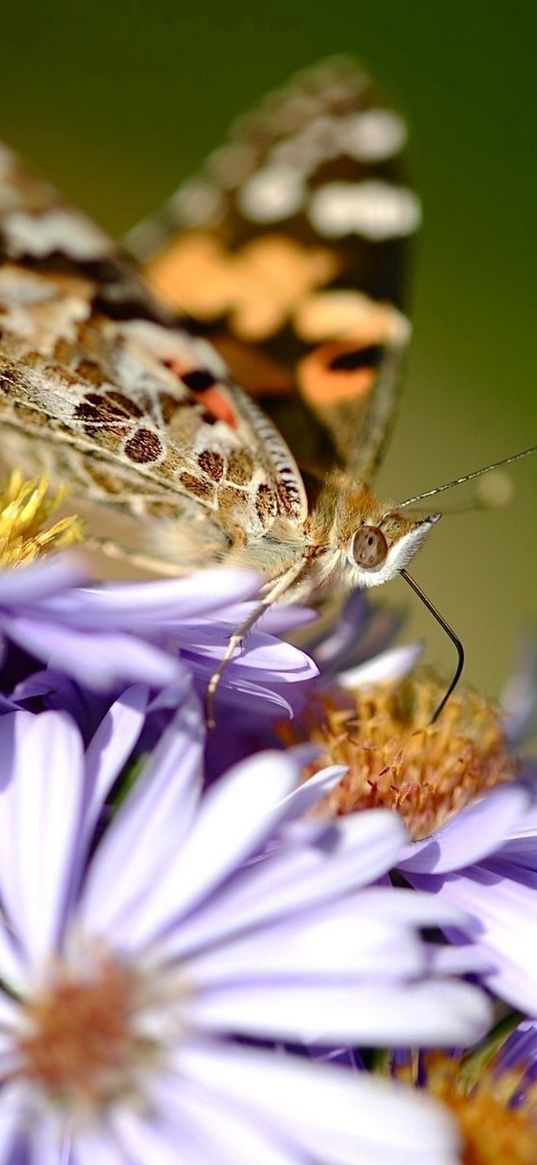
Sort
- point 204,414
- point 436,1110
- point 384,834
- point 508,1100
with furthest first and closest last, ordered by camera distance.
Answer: point 204,414, point 508,1100, point 384,834, point 436,1110

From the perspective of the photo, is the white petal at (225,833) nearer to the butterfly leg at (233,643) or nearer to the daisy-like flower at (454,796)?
the daisy-like flower at (454,796)

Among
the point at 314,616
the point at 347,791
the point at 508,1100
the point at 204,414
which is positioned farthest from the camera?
the point at 204,414

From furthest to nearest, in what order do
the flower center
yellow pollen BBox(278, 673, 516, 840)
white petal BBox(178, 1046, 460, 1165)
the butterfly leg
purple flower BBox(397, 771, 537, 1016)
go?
yellow pollen BBox(278, 673, 516, 840), the butterfly leg, purple flower BBox(397, 771, 537, 1016), the flower center, white petal BBox(178, 1046, 460, 1165)

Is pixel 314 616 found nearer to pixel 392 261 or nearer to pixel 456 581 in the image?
pixel 392 261

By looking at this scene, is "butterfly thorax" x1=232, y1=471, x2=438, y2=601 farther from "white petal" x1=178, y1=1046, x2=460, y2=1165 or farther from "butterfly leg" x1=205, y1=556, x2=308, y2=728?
"white petal" x1=178, y1=1046, x2=460, y2=1165

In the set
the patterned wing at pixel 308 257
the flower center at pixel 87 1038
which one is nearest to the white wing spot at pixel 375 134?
the patterned wing at pixel 308 257

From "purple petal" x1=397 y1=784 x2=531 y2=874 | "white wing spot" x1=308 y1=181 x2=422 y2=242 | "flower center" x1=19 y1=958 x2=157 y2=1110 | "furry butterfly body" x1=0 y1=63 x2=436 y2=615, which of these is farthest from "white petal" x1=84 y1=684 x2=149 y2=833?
"white wing spot" x1=308 y1=181 x2=422 y2=242

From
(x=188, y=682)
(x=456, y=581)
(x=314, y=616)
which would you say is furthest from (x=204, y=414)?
(x=456, y=581)

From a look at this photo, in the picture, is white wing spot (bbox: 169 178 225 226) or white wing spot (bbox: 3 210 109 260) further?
white wing spot (bbox: 169 178 225 226)
